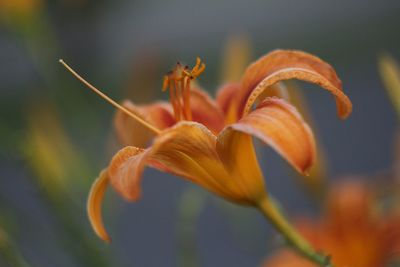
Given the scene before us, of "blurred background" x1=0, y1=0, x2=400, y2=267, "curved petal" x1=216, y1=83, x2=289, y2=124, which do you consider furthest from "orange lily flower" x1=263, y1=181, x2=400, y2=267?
"curved petal" x1=216, y1=83, x2=289, y2=124

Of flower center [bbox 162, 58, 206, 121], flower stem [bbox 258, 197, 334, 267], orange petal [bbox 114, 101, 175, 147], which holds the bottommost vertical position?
flower stem [bbox 258, 197, 334, 267]

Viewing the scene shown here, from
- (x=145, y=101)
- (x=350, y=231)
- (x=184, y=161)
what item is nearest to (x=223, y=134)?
(x=184, y=161)

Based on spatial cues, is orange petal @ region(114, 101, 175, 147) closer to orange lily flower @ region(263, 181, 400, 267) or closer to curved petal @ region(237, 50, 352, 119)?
curved petal @ region(237, 50, 352, 119)

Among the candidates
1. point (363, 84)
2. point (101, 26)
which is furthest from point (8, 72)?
point (363, 84)

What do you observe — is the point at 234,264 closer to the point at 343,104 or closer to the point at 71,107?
the point at 71,107

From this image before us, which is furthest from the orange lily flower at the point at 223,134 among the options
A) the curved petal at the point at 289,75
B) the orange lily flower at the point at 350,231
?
the orange lily flower at the point at 350,231

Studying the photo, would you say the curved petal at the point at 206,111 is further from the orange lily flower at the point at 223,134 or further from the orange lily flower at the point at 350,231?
the orange lily flower at the point at 350,231

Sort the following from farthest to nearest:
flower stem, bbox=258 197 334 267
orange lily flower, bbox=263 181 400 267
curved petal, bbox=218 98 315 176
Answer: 1. orange lily flower, bbox=263 181 400 267
2. flower stem, bbox=258 197 334 267
3. curved petal, bbox=218 98 315 176
